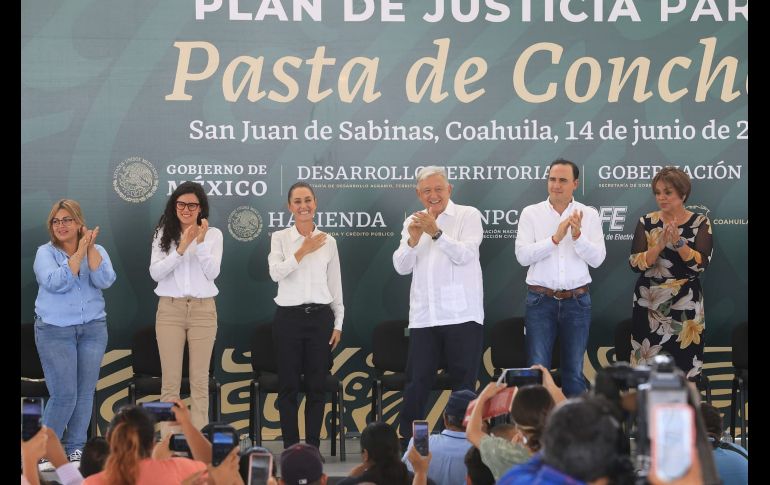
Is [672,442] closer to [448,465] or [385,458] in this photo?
[385,458]

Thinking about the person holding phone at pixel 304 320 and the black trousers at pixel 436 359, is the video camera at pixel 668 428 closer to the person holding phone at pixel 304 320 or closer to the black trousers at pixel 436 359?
the black trousers at pixel 436 359

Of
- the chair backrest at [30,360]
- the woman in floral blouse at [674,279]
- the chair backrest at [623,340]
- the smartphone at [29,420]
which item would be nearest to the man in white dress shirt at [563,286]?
the woman in floral blouse at [674,279]

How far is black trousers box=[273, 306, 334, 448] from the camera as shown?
5961mm

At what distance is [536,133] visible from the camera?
6.75 meters

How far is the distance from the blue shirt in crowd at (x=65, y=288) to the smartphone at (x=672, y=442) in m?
4.53

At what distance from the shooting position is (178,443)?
136 inches

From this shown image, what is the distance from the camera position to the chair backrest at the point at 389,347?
257 inches

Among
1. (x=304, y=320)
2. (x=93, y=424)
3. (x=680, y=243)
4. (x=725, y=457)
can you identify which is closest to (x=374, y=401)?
(x=304, y=320)

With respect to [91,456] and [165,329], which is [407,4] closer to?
[165,329]

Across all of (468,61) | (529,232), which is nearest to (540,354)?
(529,232)

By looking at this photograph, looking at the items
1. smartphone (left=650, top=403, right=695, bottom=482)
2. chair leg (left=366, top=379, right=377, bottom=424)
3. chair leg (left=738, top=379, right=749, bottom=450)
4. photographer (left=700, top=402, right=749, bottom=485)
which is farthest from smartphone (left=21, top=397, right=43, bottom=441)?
chair leg (left=738, top=379, right=749, bottom=450)

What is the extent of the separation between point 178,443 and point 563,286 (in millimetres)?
3133

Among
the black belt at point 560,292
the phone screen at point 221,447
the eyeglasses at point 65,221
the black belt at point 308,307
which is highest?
the eyeglasses at point 65,221
